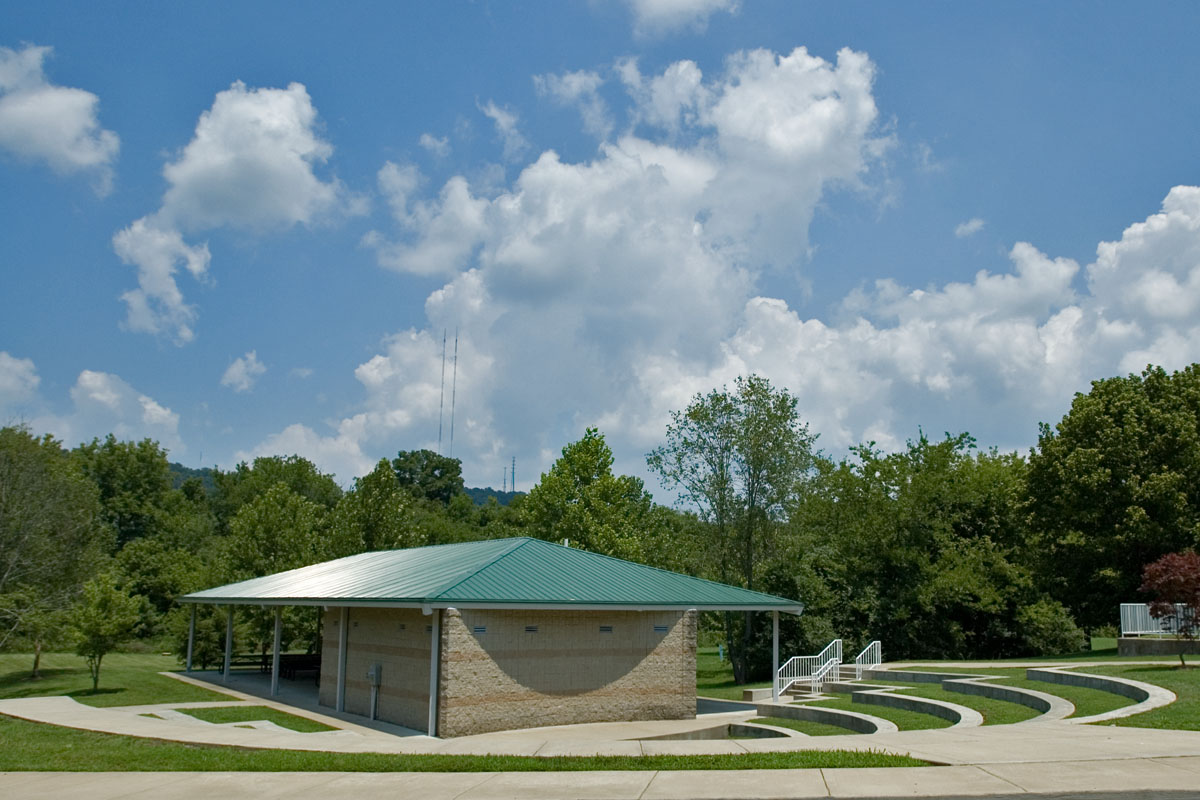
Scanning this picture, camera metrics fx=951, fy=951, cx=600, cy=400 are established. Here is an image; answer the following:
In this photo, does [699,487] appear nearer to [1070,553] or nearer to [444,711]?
[1070,553]

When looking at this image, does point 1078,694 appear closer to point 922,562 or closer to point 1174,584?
point 1174,584

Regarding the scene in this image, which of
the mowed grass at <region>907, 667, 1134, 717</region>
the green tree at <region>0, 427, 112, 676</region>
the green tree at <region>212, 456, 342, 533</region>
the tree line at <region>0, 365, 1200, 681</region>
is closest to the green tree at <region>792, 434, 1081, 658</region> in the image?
the tree line at <region>0, 365, 1200, 681</region>

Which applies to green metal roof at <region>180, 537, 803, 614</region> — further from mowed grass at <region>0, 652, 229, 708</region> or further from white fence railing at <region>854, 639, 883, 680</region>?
white fence railing at <region>854, 639, 883, 680</region>

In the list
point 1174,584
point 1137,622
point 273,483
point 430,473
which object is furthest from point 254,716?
point 430,473

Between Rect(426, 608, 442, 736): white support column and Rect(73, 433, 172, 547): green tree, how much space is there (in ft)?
236

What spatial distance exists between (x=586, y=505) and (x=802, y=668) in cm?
1647

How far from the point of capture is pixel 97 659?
3025 cm

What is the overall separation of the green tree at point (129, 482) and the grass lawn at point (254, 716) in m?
64.6

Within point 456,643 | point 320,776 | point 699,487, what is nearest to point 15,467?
point 699,487

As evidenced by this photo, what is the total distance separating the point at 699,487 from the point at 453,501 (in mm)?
64677

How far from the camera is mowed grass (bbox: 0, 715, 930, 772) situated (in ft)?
38.8

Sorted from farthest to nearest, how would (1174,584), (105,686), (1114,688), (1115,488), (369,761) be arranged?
(1115,488)
(105,686)
(1174,584)
(1114,688)
(369,761)

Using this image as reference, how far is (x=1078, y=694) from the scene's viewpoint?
19656mm

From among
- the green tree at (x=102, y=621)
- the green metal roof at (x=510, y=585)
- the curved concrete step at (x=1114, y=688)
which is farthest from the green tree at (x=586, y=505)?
the curved concrete step at (x=1114, y=688)
